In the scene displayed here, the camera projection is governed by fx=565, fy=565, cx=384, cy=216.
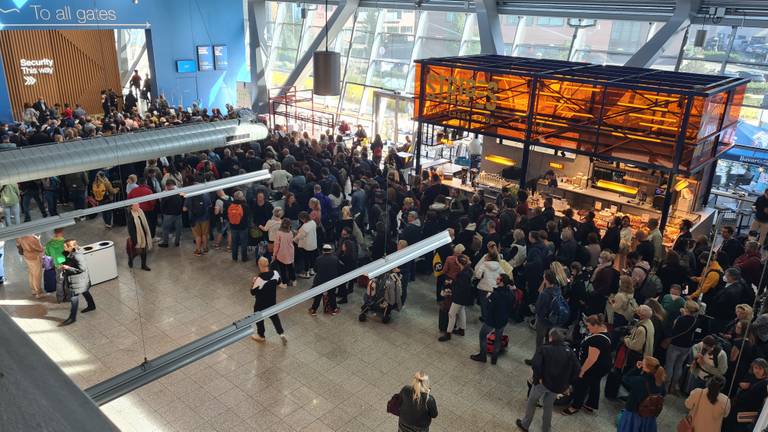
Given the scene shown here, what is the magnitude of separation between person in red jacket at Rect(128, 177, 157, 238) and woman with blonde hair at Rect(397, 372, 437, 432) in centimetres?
570

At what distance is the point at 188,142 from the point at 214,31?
12909 millimetres

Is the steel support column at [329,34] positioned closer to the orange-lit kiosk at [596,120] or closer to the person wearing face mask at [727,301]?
the orange-lit kiosk at [596,120]

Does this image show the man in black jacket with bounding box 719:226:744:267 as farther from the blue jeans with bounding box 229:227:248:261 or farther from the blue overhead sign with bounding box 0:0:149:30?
the blue overhead sign with bounding box 0:0:149:30

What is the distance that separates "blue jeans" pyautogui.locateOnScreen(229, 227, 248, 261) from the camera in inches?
359

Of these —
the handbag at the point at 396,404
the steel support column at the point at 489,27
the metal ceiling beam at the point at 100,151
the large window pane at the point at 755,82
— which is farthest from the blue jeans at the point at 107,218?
the large window pane at the point at 755,82

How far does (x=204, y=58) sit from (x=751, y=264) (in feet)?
58.7

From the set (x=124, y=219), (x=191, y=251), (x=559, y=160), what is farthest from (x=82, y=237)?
(x=559, y=160)

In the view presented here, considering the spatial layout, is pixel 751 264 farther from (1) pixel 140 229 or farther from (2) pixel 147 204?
(2) pixel 147 204

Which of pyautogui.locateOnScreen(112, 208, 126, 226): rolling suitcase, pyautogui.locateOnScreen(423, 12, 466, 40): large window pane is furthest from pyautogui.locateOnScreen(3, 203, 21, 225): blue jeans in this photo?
pyautogui.locateOnScreen(423, 12, 466, 40): large window pane

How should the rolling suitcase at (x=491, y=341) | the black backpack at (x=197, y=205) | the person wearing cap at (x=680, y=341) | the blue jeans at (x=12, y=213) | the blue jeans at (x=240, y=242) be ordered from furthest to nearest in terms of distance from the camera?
the blue jeans at (x=12, y=213) → the blue jeans at (x=240, y=242) → the black backpack at (x=197, y=205) → the rolling suitcase at (x=491, y=341) → the person wearing cap at (x=680, y=341)

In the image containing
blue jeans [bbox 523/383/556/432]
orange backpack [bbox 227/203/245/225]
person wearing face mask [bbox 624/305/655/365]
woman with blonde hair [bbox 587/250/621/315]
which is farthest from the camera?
orange backpack [bbox 227/203/245/225]

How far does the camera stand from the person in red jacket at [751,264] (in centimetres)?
719

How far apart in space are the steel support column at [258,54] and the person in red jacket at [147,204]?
10923mm

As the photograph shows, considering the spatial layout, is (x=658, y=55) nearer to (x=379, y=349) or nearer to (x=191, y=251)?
(x=379, y=349)
